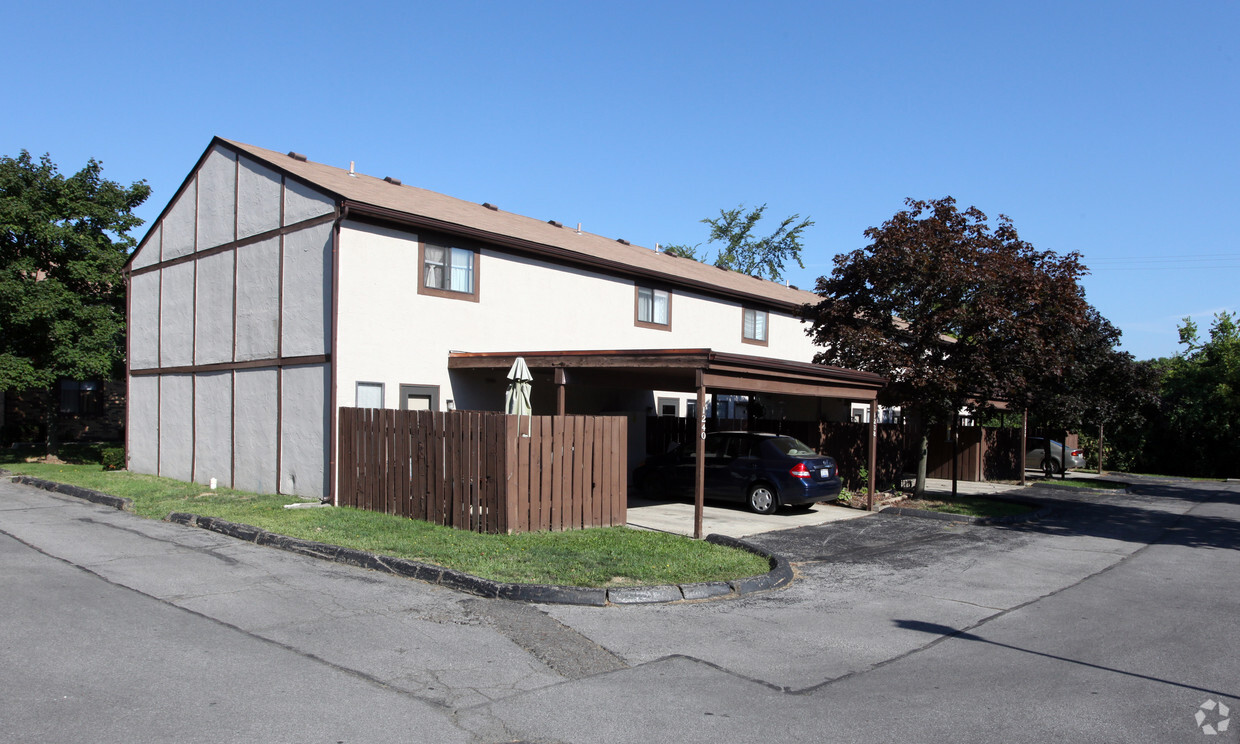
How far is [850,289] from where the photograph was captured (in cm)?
1856

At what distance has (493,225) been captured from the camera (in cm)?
1823

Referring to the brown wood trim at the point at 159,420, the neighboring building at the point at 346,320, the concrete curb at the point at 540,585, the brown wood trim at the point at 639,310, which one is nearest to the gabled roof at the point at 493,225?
the neighboring building at the point at 346,320

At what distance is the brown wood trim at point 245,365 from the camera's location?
14.8 m

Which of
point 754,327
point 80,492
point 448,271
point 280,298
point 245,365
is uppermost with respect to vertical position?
point 448,271

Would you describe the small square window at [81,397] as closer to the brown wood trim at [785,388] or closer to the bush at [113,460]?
the bush at [113,460]

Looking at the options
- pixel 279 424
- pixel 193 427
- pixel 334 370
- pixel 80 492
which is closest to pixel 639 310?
pixel 334 370

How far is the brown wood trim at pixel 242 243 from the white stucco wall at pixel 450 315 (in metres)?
1.05

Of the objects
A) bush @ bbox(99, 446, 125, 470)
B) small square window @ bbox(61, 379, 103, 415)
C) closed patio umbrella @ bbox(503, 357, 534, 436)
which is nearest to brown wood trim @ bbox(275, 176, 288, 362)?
closed patio umbrella @ bbox(503, 357, 534, 436)

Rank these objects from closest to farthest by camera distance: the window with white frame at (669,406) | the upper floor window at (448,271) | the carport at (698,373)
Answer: the carport at (698,373) < the upper floor window at (448,271) < the window with white frame at (669,406)

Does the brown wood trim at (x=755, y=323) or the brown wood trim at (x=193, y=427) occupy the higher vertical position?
the brown wood trim at (x=755, y=323)

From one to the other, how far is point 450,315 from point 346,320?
2171 mm

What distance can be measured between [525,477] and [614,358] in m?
2.54

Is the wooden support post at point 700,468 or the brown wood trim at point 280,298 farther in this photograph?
the brown wood trim at point 280,298

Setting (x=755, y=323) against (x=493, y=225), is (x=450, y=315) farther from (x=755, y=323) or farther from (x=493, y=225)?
(x=755, y=323)
